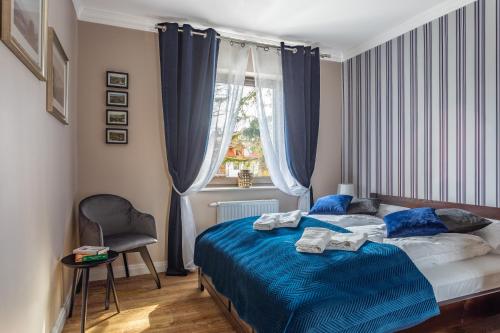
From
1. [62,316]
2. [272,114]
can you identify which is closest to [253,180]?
[272,114]

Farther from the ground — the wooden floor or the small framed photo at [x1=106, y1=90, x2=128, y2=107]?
the small framed photo at [x1=106, y1=90, x2=128, y2=107]

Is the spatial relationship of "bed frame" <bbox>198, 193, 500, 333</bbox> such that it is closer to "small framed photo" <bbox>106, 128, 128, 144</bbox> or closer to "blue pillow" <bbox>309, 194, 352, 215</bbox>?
"blue pillow" <bbox>309, 194, 352, 215</bbox>

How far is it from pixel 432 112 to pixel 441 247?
1.70 m

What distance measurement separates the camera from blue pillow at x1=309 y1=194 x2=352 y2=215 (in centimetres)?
348

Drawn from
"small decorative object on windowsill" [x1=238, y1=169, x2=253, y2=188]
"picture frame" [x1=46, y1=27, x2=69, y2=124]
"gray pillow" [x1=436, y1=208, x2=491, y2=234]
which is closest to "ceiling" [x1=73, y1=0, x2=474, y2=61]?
"picture frame" [x1=46, y1=27, x2=69, y2=124]

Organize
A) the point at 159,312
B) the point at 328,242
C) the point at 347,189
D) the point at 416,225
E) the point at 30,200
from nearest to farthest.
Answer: the point at 30,200 → the point at 328,242 → the point at 416,225 → the point at 159,312 → the point at 347,189

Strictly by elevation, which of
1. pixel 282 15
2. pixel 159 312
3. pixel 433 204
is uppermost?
pixel 282 15

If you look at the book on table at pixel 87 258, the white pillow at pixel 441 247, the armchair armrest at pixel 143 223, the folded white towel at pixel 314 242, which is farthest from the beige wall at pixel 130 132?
the white pillow at pixel 441 247

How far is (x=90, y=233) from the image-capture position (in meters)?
2.77

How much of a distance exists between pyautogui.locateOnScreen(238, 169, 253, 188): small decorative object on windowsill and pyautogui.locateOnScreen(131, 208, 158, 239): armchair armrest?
1234 millimetres

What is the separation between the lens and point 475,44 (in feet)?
9.65

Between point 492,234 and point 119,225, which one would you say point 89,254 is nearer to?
point 119,225

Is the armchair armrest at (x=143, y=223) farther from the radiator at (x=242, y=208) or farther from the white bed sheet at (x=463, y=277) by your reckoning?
the white bed sheet at (x=463, y=277)

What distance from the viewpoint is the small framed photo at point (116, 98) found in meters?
3.44
